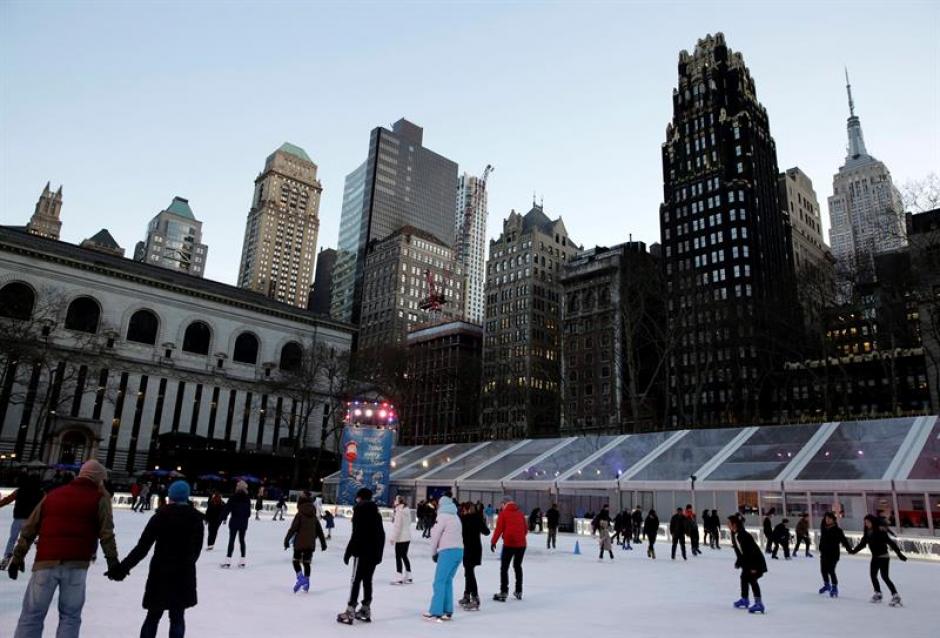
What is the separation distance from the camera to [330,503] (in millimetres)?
50281

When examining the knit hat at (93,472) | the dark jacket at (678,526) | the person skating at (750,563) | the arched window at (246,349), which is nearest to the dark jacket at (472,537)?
the person skating at (750,563)

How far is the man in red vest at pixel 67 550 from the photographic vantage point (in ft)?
18.8

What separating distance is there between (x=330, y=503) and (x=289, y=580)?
128 ft

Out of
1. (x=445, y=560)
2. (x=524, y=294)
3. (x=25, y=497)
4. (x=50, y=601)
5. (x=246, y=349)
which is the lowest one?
(x=50, y=601)

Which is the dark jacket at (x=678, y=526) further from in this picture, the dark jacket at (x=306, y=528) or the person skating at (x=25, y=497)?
the person skating at (x=25, y=497)

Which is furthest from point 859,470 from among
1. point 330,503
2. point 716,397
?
point 716,397

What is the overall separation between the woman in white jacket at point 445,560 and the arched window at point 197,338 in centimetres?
7633

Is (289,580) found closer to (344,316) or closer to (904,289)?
(904,289)

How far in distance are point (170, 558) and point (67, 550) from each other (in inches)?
33.9

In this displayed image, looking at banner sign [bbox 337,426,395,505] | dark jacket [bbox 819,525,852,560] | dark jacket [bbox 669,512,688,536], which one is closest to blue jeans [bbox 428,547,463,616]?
dark jacket [bbox 819,525,852,560]

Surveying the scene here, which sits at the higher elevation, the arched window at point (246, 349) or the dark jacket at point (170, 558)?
the arched window at point (246, 349)

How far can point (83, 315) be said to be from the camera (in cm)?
7200

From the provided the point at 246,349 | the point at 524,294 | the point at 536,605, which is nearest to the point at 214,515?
the point at 536,605

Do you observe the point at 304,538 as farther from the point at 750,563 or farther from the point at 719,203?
the point at 719,203
